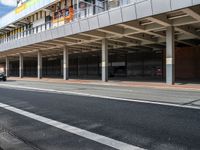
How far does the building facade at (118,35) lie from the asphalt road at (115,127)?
12.3 meters

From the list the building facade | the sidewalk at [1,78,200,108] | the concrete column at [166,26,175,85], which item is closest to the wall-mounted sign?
the building facade

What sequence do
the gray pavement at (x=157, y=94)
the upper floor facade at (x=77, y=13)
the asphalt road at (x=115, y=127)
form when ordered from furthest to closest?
the upper floor facade at (x=77, y=13) → the gray pavement at (x=157, y=94) → the asphalt road at (x=115, y=127)

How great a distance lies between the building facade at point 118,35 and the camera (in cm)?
2194

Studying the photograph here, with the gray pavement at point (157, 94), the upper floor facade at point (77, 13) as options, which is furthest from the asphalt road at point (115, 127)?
the upper floor facade at point (77, 13)

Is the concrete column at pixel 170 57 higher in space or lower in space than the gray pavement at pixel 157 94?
higher

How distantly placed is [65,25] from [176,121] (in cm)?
2500

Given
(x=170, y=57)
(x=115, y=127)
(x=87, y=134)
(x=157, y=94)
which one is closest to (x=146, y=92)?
(x=157, y=94)

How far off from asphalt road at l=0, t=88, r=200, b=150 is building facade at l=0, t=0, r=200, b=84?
12269 millimetres

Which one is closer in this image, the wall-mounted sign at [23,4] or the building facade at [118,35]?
the building facade at [118,35]

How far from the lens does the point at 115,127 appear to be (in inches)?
264

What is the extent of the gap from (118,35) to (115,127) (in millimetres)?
22639

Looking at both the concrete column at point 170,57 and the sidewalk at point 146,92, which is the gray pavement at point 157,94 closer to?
the sidewalk at point 146,92

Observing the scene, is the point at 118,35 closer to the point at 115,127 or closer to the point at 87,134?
the point at 115,127

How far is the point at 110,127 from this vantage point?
263 inches
